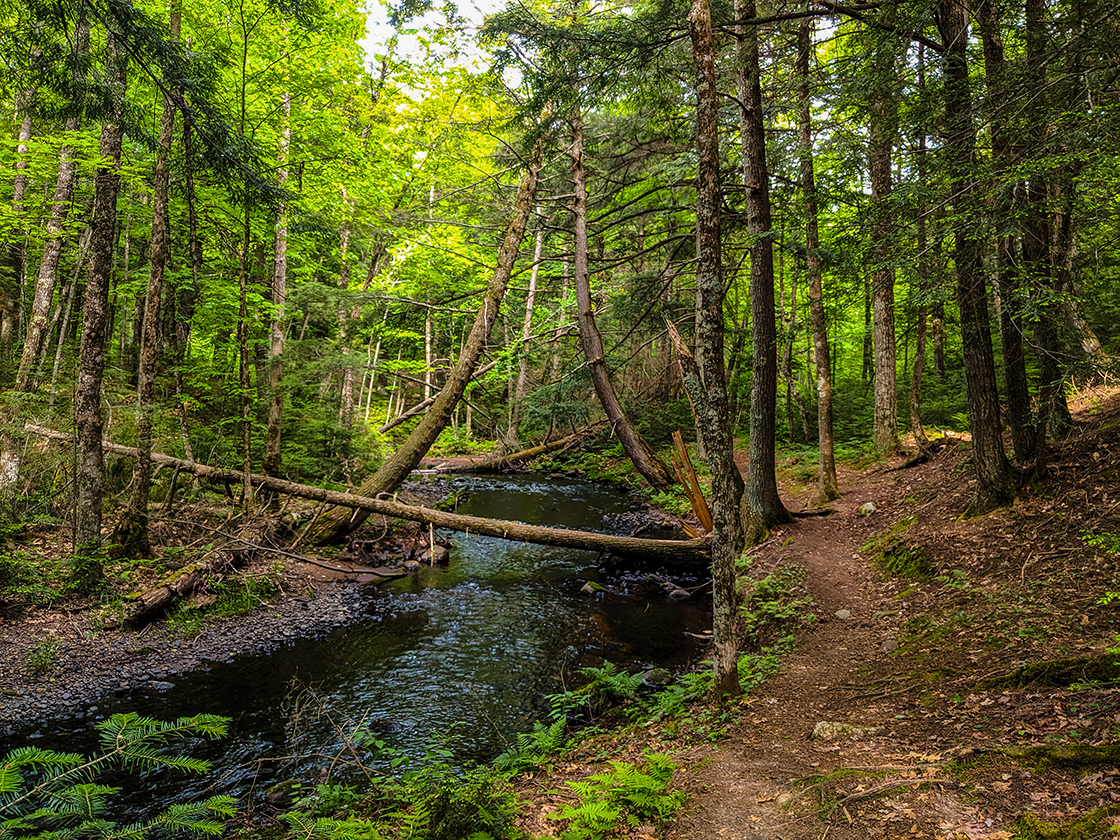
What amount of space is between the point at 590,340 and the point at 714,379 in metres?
8.58

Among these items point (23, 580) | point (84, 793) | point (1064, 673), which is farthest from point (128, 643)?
point (1064, 673)

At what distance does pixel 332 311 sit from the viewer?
1412 centimetres

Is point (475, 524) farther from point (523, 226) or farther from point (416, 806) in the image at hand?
point (523, 226)

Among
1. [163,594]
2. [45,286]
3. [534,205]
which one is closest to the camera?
[163,594]

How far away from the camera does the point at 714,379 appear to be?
517 cm

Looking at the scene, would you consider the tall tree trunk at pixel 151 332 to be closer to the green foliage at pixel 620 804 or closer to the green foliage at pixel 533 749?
the green foliage at pixel 533 749

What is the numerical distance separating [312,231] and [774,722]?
1049cm

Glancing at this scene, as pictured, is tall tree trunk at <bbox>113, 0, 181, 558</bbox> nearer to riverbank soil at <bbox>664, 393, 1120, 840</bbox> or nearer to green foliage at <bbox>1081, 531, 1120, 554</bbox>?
riverbank soil at <bbox>664, 393, 1120, 840</bbox>

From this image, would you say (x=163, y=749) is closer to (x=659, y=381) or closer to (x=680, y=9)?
(x=680, y=9)

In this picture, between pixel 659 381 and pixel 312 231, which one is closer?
pixel 312 231

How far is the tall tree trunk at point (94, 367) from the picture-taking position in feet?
24.5

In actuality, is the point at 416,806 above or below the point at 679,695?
above

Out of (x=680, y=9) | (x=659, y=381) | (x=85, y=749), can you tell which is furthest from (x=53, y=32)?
(x=659, y=381)

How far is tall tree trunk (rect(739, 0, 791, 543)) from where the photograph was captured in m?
9.12
